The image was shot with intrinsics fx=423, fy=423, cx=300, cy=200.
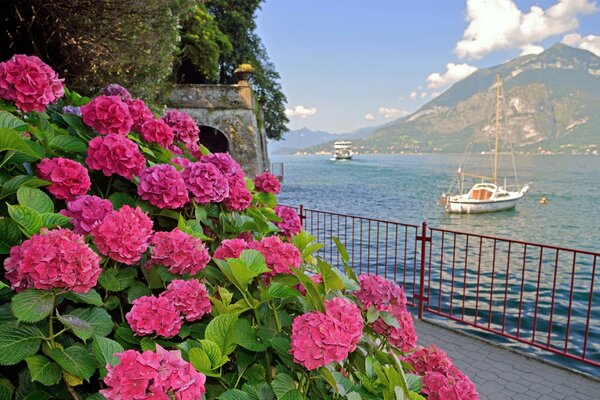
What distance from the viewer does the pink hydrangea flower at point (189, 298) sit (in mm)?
1172

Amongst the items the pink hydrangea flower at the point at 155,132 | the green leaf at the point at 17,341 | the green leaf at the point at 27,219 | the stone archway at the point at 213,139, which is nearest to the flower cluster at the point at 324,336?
the green leaf at the point at 17,341

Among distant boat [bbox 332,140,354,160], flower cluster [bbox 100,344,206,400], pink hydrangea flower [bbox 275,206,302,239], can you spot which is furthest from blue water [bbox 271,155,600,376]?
distant boat [bbox 332,140,354,160]

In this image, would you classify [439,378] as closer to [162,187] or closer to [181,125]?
[162,187]

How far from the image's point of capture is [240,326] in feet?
3.95

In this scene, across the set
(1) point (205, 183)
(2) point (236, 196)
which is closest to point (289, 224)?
(2) point (236, 196)

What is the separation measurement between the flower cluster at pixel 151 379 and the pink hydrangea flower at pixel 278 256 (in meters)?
0.54

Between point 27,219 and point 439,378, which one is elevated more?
point 27,219

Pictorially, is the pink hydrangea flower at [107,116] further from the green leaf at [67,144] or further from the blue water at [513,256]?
the blue water at [513,256]

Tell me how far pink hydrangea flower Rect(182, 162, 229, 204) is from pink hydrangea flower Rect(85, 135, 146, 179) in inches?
8.1

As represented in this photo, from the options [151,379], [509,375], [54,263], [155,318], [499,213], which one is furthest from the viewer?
[499,213]

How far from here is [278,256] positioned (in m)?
1.38

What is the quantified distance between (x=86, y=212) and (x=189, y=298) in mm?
426

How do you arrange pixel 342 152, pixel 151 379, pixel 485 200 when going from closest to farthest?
1. pixel 151 379
2. pixel 485 200
3. pixel 342 152

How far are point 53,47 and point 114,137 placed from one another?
23.1ft
